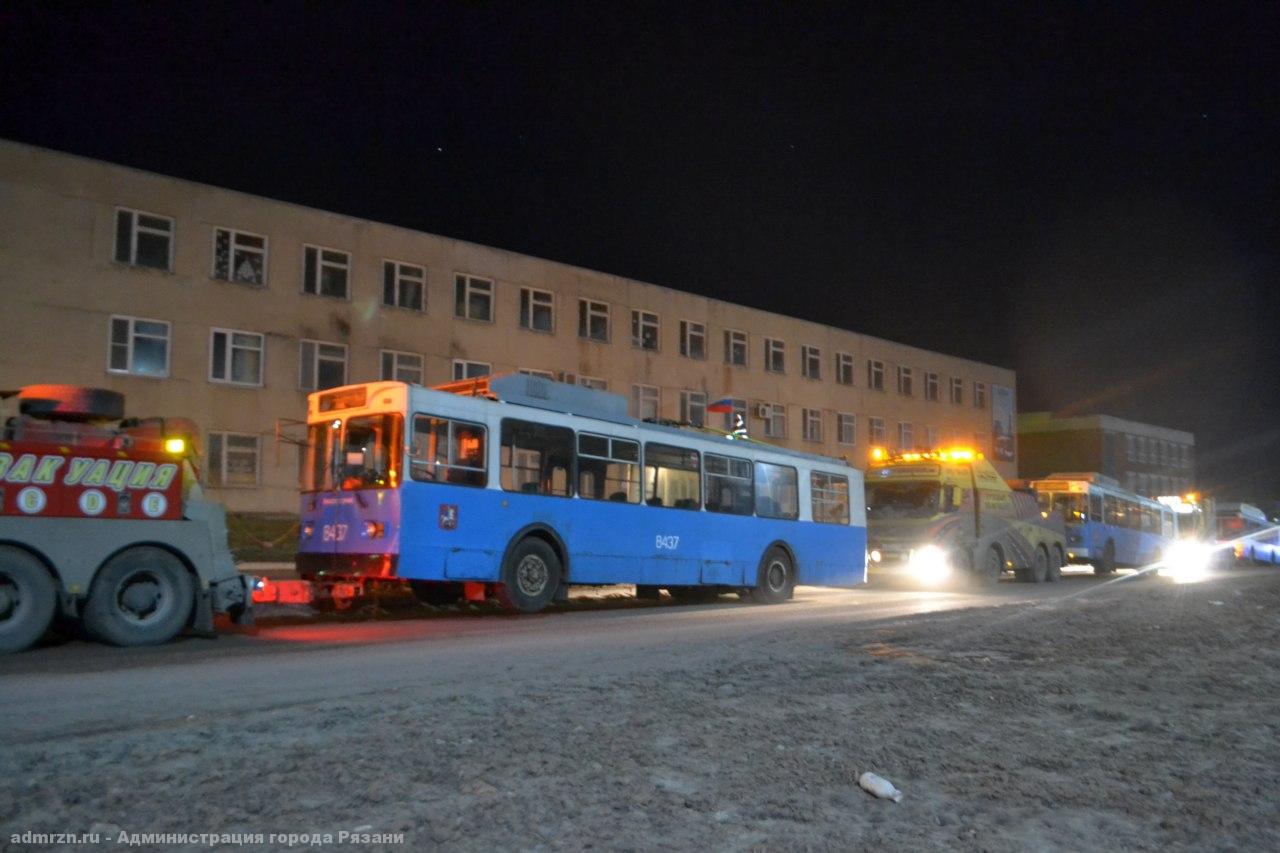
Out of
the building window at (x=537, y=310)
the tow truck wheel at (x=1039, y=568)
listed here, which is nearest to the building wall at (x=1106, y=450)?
the tow truck wheel at (x=1039, y=568)

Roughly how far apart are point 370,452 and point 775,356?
35212 mm

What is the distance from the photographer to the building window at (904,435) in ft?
179

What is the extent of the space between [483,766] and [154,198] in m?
27.9

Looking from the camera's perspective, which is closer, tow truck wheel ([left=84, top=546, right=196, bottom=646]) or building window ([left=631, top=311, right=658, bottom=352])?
tow truck wheel ([left=84, top=546, right=196, bottom=646])

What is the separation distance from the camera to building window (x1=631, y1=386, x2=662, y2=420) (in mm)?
41344

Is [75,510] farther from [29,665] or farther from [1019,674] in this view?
[1019,674]

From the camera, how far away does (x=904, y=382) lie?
55.4m

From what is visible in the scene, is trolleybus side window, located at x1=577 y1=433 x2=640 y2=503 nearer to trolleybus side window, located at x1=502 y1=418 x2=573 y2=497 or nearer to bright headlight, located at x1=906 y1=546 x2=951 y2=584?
trolleybus side window, located at x1=502 y1=418 x2=573 y2=497

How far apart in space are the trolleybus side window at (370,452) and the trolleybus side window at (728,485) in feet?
22.3

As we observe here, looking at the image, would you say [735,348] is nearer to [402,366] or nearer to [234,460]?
[402,366]

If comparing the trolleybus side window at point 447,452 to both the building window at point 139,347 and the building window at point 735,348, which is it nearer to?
the building window at point 139,347

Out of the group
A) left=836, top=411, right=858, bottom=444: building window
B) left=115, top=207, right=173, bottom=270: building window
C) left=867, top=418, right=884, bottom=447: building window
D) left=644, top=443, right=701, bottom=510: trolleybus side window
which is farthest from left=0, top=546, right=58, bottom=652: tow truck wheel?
left=867, top=418, right=884, bottom=447: building window

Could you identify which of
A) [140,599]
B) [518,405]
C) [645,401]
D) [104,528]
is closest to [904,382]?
[645,401]

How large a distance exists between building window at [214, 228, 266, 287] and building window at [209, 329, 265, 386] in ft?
Answer: 5.09
